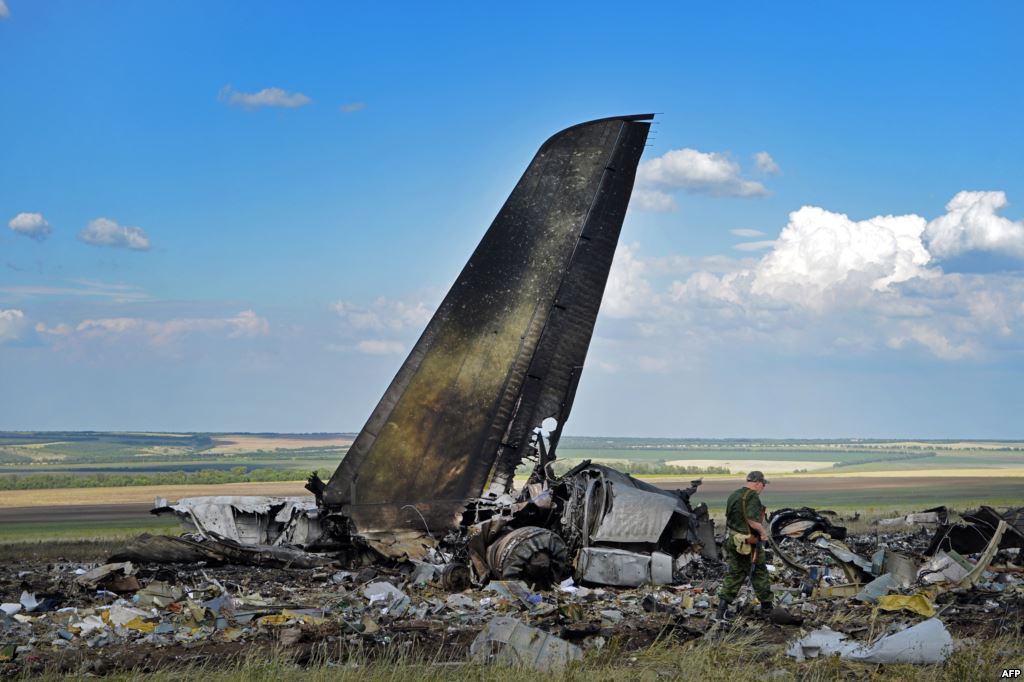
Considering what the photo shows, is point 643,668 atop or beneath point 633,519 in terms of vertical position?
beneath

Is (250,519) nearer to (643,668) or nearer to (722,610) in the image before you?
(722,610)

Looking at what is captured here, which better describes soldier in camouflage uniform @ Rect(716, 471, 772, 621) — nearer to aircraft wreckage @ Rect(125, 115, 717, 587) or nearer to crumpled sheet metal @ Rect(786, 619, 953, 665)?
crumpled sheet metal @ Rect(786, 619, 953, 665)

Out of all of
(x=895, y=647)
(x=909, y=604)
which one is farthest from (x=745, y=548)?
(x=895, y=647)

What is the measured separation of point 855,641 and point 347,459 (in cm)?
868

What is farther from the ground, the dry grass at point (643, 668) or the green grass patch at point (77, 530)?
the dry grass at point (643, 668)

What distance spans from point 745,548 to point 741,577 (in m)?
0.37

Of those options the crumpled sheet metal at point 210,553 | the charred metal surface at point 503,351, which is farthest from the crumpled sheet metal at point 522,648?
the crumpled sheet metal at point 210,553

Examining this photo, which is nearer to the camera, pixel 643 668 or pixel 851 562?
pixel 643 668

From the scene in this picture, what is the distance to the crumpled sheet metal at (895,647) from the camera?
10.1 m

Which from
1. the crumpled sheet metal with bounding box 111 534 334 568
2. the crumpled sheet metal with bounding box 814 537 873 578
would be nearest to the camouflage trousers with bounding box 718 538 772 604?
the crumpled sheet metal with bounding box 814 537 873 578

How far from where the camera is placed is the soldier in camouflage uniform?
493 inches

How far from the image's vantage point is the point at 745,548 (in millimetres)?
12508

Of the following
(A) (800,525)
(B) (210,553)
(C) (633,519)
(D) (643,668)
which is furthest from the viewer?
(A) (800,525)

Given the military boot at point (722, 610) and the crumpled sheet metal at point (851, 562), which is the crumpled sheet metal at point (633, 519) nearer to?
the crumpled sheet metal at point (851, 562)
